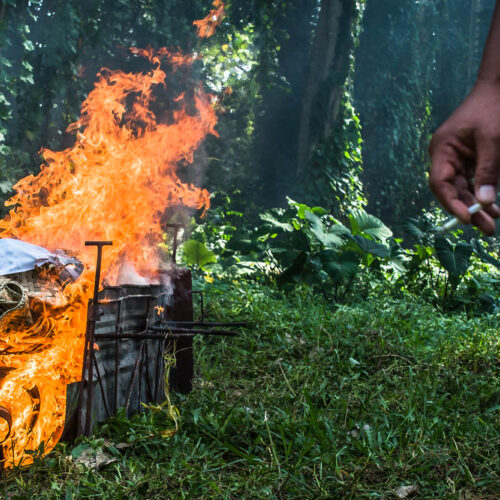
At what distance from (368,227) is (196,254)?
116 inches

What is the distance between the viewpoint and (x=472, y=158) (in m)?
1.38

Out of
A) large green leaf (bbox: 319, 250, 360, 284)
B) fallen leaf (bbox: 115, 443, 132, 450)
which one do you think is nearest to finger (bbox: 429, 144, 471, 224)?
fallen leaf (bbox: 115, 443, 132, 450)

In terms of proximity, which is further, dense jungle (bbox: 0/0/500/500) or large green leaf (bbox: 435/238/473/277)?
large green leaf (bbox: 435/238/473/277)

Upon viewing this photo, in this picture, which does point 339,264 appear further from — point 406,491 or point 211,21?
point 211,21

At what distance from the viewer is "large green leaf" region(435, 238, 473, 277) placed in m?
7.42

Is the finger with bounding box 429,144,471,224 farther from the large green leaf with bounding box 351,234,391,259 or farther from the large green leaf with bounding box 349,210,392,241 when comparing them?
the large green leaf with bounding box 349,210,392,241

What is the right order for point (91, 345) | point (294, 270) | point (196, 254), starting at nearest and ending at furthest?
point (91, 345)
point (294, 270)
point (196, 254)

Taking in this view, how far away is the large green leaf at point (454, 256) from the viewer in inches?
292

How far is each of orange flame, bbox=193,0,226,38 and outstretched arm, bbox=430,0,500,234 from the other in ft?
41.6

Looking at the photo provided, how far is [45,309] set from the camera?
309 cm

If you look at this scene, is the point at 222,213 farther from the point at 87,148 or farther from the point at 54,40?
the point at 87,148

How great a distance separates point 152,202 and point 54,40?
698 cm

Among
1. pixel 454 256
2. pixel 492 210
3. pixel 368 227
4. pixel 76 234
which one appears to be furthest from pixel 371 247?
pixel 492 210

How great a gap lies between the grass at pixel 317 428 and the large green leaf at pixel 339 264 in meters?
1.83
